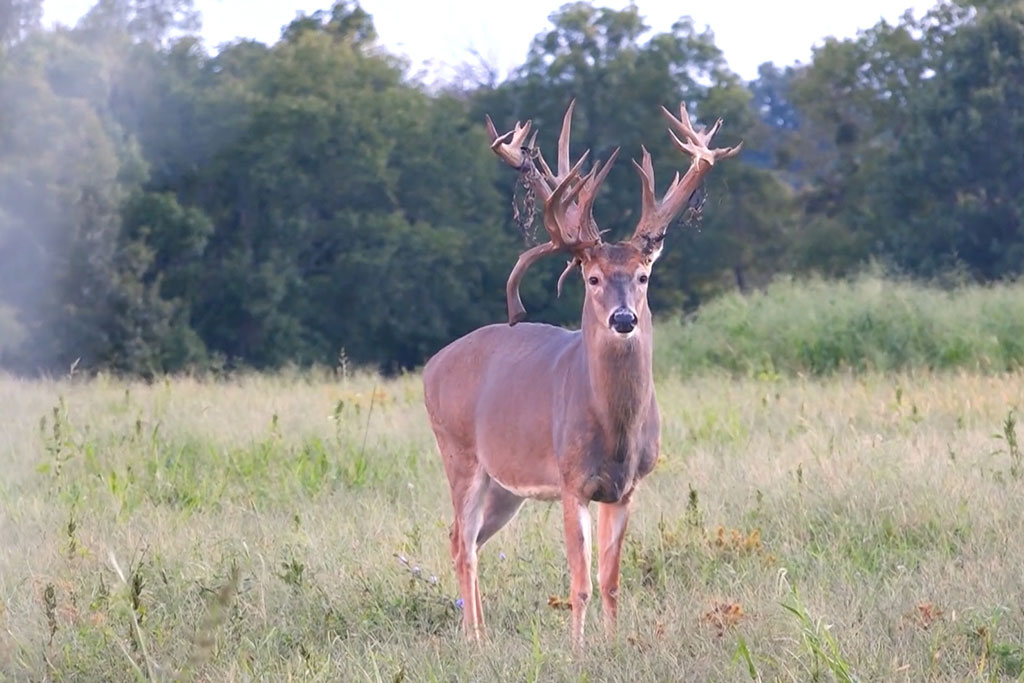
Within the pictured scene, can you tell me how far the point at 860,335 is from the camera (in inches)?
709

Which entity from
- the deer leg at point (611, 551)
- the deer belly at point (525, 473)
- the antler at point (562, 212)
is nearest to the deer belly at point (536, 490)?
the deer belly at point (525, 473)

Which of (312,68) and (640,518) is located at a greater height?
(312,68)

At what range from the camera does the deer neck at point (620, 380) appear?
5.96 metres

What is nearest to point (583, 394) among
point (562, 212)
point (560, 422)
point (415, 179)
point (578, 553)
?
point (560, 422)

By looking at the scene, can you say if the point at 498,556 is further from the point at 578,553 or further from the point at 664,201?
the point at 664,201

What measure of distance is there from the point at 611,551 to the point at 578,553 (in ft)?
0.49

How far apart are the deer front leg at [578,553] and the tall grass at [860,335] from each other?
9559mm

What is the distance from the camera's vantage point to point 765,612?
229 inches

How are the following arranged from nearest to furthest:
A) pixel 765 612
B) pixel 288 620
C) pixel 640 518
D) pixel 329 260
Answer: pixel 765 612
pixel 288 620
pixel 640 518
pixel 329 260

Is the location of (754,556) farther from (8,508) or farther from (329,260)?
(329,260)

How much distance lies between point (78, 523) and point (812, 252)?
2946 centimetres

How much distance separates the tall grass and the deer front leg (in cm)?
956

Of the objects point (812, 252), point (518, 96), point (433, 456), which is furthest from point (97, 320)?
point (433, 456)

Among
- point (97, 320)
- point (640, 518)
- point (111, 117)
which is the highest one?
point (111, 117)
